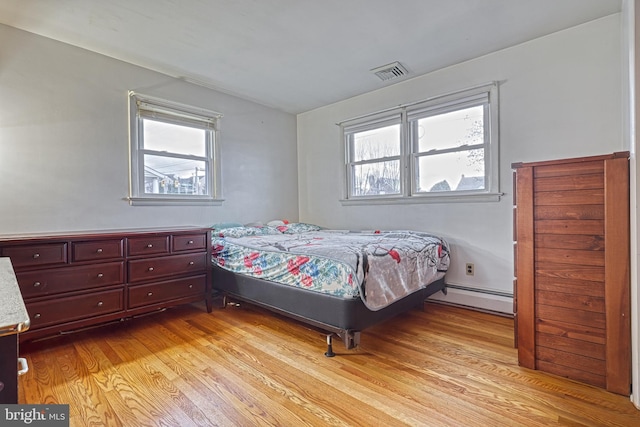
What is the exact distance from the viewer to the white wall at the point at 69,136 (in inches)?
96.1

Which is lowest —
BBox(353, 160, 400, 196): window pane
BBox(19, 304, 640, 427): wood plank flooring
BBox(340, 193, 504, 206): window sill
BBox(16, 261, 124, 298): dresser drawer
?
BBox(19, 304, 640, 427): wood plank flooring

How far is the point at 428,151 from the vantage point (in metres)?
3.40

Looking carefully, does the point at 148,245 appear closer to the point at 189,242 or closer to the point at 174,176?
the point at 189,242

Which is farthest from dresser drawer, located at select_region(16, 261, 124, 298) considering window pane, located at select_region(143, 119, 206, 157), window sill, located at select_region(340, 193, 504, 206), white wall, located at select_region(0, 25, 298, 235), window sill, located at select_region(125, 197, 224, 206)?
window sill, located at select_region(340, 193, 504, 206)

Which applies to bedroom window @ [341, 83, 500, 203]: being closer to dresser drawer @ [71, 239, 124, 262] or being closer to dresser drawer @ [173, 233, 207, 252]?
dresser drawer @ [173, 233, 207, 252]

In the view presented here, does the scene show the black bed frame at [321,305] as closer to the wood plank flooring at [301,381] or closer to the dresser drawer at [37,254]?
the wood plank flooring at [301,381]

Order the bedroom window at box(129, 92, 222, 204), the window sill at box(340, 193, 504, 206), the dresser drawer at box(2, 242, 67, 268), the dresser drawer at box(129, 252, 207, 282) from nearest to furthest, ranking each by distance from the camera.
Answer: the dresser drawer at box(2, 242, 67, 268) < the dresser drawer at box(129, 252, 207, 282) < the window sill at box(340, 193, 504, 206) < the bedroom window at box(129, 92, 222, 204)

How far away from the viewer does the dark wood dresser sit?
2109 millimetres

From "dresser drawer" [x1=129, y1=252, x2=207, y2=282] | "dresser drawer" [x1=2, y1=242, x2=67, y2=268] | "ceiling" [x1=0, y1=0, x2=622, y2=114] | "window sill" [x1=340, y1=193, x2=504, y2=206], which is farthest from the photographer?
"window sill" [x1=340, y1=193, x2=504, y2=206]

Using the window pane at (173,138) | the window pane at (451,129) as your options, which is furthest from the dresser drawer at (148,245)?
the window pane at (451,129)

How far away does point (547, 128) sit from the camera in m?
2.69

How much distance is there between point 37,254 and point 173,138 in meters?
1.73

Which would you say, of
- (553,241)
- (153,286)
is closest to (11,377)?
(153,286)

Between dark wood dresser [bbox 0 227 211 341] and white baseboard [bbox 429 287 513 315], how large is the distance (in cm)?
244
